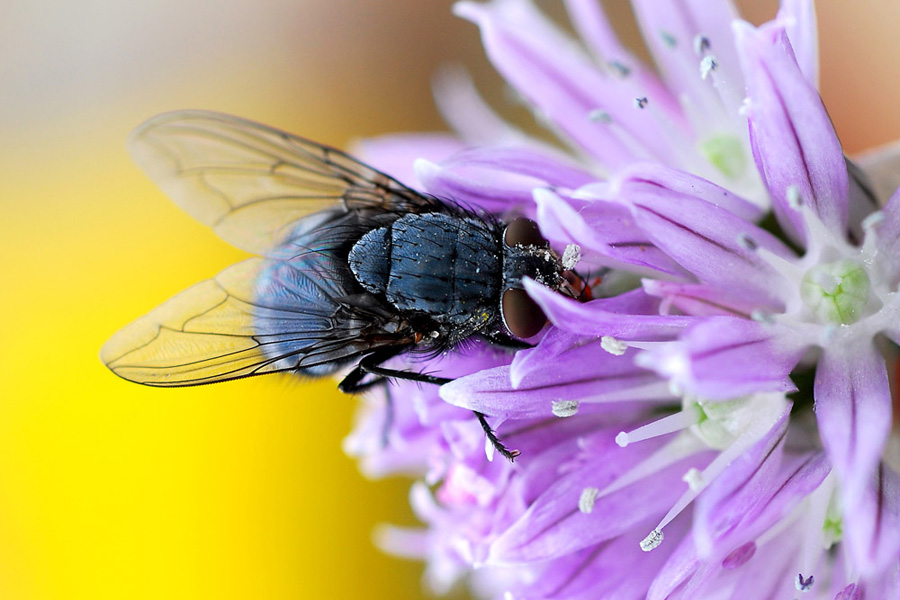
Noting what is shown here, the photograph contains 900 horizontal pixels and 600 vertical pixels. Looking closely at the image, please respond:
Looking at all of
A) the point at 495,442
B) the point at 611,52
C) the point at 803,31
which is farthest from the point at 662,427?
the point at 611,52

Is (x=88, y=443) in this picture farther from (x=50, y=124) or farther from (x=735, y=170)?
(x=735, y=170)

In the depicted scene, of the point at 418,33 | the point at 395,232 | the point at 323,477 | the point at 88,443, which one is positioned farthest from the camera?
the point at 418,33

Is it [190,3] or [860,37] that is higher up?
[190,3]

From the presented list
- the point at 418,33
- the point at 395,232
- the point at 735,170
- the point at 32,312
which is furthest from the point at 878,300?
the point at 32,312

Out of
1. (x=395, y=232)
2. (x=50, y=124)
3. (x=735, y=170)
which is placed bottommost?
(x=735, y=170)

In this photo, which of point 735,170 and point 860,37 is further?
point 860,37

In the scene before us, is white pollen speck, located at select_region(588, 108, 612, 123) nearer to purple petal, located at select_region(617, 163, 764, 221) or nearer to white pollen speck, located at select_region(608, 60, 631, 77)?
white pollen speck, located at select_region(608, 60, 631, 77)

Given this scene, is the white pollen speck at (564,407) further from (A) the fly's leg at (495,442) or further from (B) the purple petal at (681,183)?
(B) the purple petal at (681,183)

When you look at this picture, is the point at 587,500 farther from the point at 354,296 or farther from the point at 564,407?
the point at 354,296
